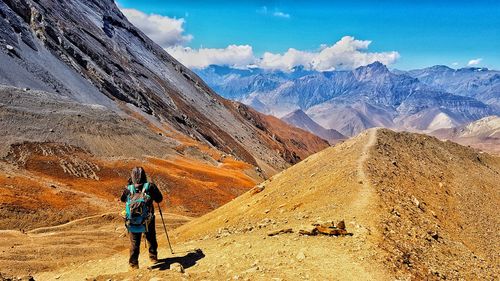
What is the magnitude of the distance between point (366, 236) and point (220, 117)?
11440 cm

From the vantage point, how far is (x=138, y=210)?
12.1m

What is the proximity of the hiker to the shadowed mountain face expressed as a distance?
1814 inches

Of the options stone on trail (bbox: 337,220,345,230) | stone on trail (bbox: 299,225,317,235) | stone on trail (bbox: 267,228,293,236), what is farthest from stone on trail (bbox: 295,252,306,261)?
stone on trail (bbox: 267,228,293,236)

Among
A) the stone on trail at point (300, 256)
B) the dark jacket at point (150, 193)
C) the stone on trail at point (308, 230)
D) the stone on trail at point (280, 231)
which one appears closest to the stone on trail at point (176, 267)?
the dark jacket at point (150, 193)

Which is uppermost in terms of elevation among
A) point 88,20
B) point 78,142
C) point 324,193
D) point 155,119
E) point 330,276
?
point 88,20

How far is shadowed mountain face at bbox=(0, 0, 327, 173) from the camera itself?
6166 cm

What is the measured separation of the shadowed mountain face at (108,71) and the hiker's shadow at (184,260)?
46.0 m

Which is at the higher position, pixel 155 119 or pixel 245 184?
pixel 155 119

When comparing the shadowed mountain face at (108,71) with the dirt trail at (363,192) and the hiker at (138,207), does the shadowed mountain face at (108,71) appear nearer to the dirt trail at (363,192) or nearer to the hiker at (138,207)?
the dirt trail at (363,192)

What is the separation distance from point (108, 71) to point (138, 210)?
77.5 meters

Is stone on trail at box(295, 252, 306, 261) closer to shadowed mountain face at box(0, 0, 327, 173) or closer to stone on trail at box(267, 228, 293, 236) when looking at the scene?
stone on trail at box(267, 228, 293, 236)

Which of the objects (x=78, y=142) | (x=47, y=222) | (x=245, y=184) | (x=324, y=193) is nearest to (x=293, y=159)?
(x=245, y=184)

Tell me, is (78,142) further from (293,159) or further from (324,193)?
(293,159)

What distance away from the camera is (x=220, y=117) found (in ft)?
415
